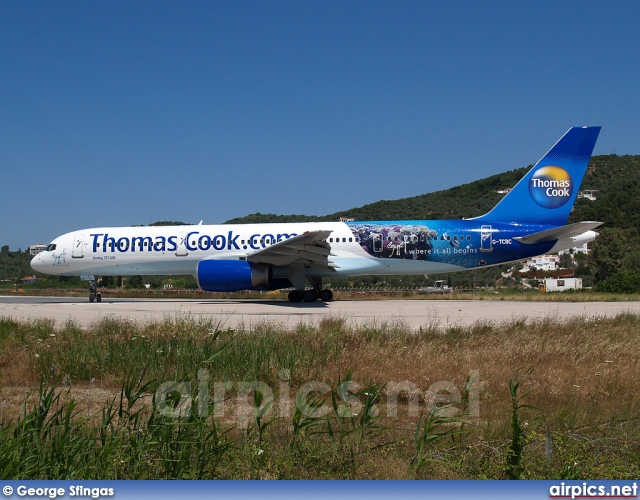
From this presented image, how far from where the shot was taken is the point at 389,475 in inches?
174

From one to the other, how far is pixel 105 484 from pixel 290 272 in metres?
20.2

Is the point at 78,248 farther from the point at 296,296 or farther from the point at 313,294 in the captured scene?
the point at 313,294

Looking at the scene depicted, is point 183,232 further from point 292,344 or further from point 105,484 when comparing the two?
point 105,484

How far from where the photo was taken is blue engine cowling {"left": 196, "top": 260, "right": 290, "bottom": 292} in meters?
22.5

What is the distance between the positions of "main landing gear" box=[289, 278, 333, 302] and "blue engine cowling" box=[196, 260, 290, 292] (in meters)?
1.90

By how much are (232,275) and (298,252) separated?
8.21ft

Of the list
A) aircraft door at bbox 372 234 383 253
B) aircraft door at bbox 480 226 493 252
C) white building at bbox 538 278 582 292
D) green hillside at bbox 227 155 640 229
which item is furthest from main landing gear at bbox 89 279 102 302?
green hillside at bbox 227 155 640 229

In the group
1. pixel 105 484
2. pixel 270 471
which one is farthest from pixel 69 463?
pixel 270 471

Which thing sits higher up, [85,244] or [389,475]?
[85,244]

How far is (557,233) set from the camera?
76.3ft

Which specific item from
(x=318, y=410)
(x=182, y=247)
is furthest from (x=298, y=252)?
(x=318, y=410)

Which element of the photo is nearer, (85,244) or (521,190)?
(521,190)

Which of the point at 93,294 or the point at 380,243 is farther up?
the point at 380,243

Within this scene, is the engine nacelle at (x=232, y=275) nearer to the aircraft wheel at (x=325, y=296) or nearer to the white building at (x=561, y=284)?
the aircraft wheel at (x=325, y=296)
